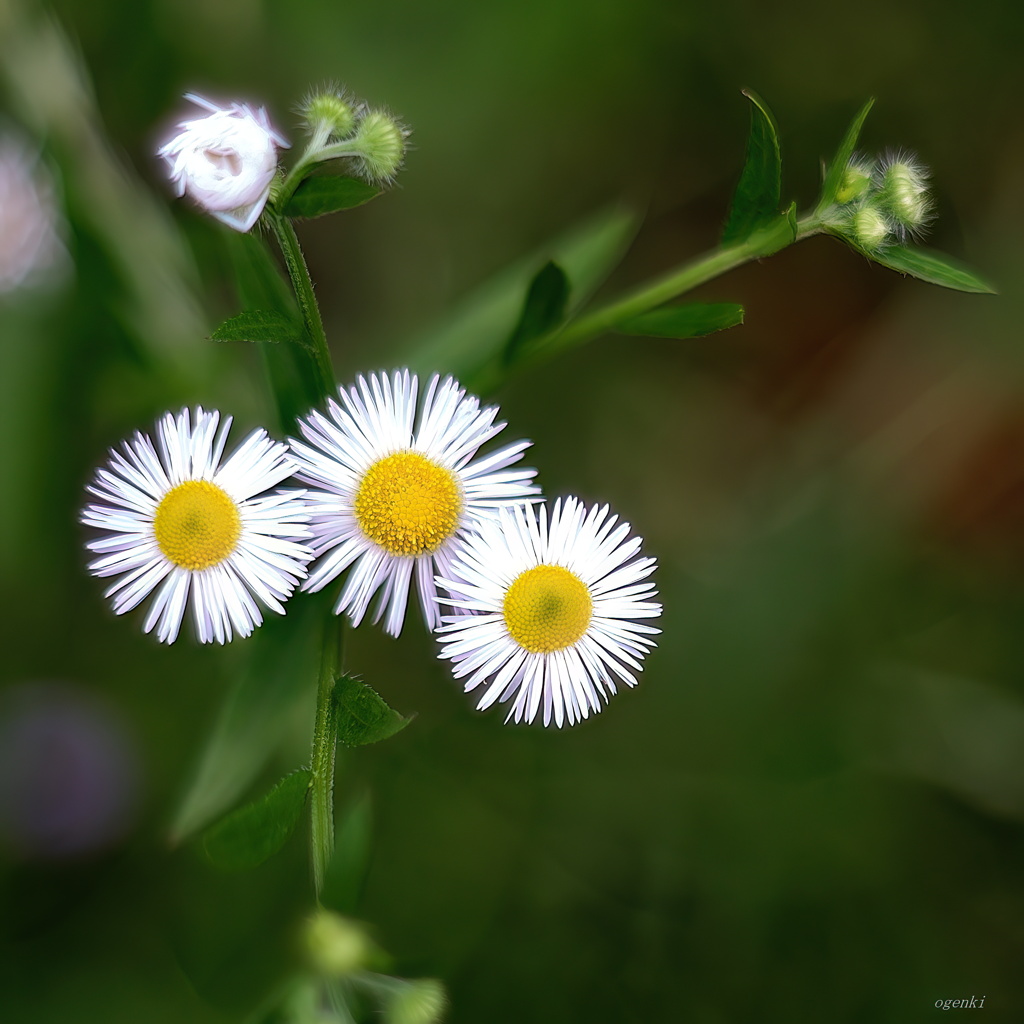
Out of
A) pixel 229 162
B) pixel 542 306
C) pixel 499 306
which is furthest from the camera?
pixel 499 306

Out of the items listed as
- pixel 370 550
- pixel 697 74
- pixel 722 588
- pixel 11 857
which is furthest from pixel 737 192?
pixel 11 857

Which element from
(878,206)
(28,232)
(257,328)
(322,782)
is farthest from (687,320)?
(28,232)

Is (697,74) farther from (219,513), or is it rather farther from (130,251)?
(219,513)

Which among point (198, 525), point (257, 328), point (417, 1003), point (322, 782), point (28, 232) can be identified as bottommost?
point (417, 1003)

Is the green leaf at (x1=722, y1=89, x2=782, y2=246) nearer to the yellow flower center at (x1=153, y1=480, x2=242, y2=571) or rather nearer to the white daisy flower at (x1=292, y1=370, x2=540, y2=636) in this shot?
the white daisy flower at (x1=292, y1=370, x2=540, y2=636)

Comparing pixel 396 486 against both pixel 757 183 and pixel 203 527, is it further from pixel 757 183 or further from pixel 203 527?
pixel 757 183

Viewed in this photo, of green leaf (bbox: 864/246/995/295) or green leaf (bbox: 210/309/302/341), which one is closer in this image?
green leaf (bbox: 210/309/302/341)

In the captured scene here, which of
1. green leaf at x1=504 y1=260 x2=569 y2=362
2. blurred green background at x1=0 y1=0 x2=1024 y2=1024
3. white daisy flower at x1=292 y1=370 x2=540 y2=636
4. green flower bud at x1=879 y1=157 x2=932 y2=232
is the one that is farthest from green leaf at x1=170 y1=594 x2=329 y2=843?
green flower bud at x1=879 y1=157 x2=932 y2=232
